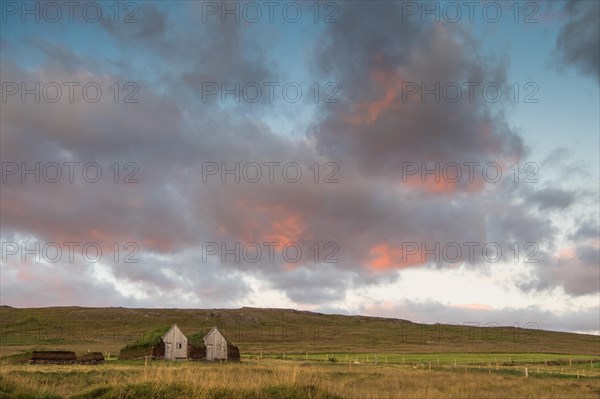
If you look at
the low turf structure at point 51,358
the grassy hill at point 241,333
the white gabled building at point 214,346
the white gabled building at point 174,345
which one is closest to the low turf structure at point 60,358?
the low turf structure at point 51,358

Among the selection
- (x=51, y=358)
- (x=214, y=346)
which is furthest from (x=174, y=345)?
(x=51, y=358)

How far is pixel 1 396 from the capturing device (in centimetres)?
1259

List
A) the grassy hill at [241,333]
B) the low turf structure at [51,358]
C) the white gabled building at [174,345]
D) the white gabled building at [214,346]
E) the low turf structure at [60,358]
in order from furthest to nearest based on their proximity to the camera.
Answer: the grassy hill at [241,333], the white gabled building at [214,346], the white gabled building at [174,345], the low turf structure at [60,358], the low turf structure at [51,358]

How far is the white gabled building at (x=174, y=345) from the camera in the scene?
2685 inches

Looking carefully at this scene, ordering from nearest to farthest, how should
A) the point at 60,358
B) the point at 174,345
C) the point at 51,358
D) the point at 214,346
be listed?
the point at 51,358
the point at 60,358
the point at 174,345
the point at 214,346

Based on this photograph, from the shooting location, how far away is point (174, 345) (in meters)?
69.2

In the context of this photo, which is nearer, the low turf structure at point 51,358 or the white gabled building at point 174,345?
the low turf structure at point 51,358

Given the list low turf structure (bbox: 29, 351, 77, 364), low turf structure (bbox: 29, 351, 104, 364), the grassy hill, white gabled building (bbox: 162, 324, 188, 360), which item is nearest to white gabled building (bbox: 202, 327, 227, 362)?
white gabled building (bbox: 162, 324, 188, 360)

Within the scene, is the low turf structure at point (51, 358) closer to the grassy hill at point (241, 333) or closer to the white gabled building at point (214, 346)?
the white gabled building at point (214, 346)

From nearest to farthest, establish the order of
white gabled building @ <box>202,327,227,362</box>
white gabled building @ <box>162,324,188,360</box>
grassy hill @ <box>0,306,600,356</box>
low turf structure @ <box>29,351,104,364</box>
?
1. low turf structure @ <box>29,351,104,364</box>
2. white gabled building @ <box>162,324,188,360</box>
3. white gabled building @ <box>202,327,227,362</box>
4. grassy hill @ <box>0,306,600,356</box>

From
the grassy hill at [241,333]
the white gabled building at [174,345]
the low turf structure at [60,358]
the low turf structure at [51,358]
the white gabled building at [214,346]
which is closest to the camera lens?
the low turf structure at [51,358]

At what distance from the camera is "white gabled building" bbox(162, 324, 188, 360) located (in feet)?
224

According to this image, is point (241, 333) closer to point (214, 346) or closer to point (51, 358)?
point (214, 346)

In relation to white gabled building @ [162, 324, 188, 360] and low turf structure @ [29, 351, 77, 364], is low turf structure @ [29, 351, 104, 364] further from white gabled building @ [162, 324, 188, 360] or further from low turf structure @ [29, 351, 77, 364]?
white gabled building @ [162, 324, 188, 360]
